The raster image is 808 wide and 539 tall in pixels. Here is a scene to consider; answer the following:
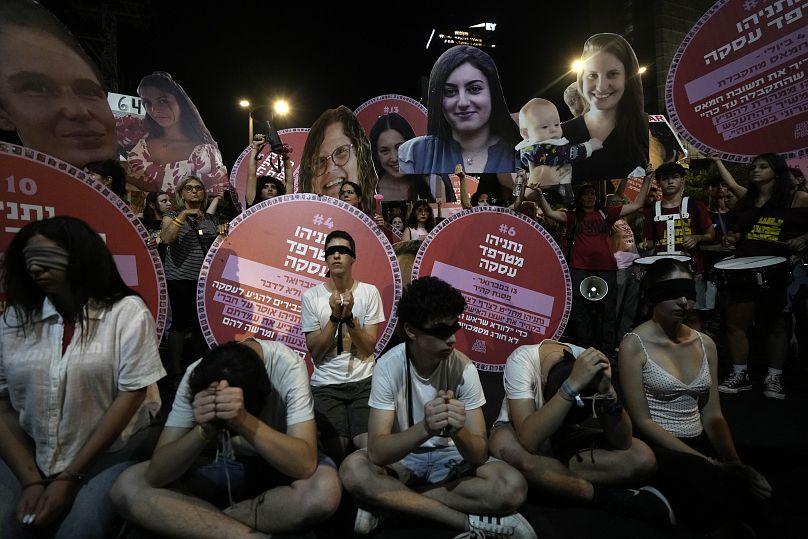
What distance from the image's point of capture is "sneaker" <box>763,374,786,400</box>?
3693 mm

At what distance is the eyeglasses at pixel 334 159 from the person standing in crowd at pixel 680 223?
123 inches

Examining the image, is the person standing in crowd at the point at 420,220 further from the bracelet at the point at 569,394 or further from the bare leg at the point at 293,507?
the bare leg at the point at 293,507

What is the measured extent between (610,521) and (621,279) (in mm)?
3551

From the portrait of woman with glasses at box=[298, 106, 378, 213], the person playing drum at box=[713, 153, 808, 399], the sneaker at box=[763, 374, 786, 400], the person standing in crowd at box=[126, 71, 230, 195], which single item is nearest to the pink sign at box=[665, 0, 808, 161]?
the person playing drum at box=[713, 153, 808, 399]

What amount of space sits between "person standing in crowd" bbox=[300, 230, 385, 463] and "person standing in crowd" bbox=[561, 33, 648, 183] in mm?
2679

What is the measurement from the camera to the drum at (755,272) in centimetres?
347

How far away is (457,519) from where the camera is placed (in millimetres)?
2100

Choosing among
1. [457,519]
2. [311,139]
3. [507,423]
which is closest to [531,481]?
[507,423]

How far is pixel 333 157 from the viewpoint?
462 cm

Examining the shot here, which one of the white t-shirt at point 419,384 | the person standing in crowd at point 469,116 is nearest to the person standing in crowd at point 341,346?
the white t-shirt at point 419,384

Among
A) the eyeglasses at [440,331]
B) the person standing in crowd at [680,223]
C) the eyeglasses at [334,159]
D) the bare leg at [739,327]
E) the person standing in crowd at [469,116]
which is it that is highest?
the person standing in crowd at [469,116]

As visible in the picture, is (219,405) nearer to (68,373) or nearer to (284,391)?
(284,391)

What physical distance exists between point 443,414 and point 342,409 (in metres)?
1.25

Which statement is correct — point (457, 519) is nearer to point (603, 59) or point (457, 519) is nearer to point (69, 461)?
point (69, 461)
